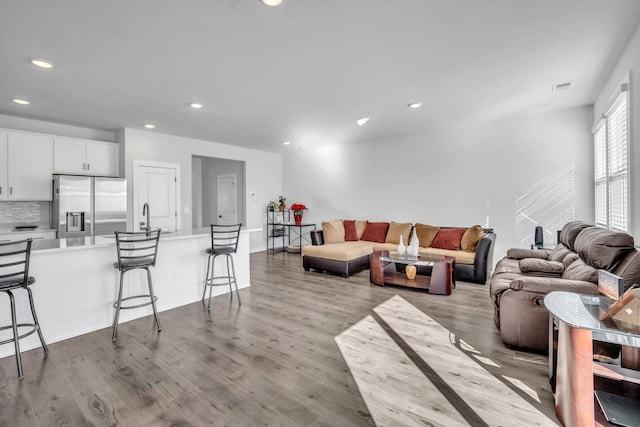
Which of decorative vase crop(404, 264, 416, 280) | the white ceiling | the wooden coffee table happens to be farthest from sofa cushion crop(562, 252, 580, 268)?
the white ceiling

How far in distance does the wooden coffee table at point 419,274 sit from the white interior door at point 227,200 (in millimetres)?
4427

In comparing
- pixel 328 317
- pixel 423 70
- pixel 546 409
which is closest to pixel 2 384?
pixel 328 317

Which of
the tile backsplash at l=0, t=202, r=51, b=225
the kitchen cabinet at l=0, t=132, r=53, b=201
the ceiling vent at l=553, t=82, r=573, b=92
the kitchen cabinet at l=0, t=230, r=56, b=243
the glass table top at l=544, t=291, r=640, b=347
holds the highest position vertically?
the ceiling vent at l=553, t=82, r=573, b=92

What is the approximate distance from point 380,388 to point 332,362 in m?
0.47

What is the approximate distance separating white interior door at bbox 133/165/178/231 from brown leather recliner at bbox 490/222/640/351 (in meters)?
5.53

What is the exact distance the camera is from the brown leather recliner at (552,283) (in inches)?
90.0

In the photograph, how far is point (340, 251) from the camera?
17.3 ft

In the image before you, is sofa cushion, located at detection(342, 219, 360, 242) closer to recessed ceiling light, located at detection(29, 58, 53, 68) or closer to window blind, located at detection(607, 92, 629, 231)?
window blind, located at detection(607, 92, 629, 231)

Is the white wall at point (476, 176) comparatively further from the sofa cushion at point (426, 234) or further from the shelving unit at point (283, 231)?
the shelving unit at point (283, 231)

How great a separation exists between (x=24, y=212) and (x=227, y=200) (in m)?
4.10

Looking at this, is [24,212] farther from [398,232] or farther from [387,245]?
[398,232]

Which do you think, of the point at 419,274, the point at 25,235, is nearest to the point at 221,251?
the point at 25,235

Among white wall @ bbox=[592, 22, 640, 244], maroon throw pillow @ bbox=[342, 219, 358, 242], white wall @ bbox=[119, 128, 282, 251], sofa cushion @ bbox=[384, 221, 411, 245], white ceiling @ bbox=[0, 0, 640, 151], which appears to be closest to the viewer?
white ceiling @ bbox=[0, 0, 640, 151]

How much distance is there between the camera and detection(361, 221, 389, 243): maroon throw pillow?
6266 millimetres
